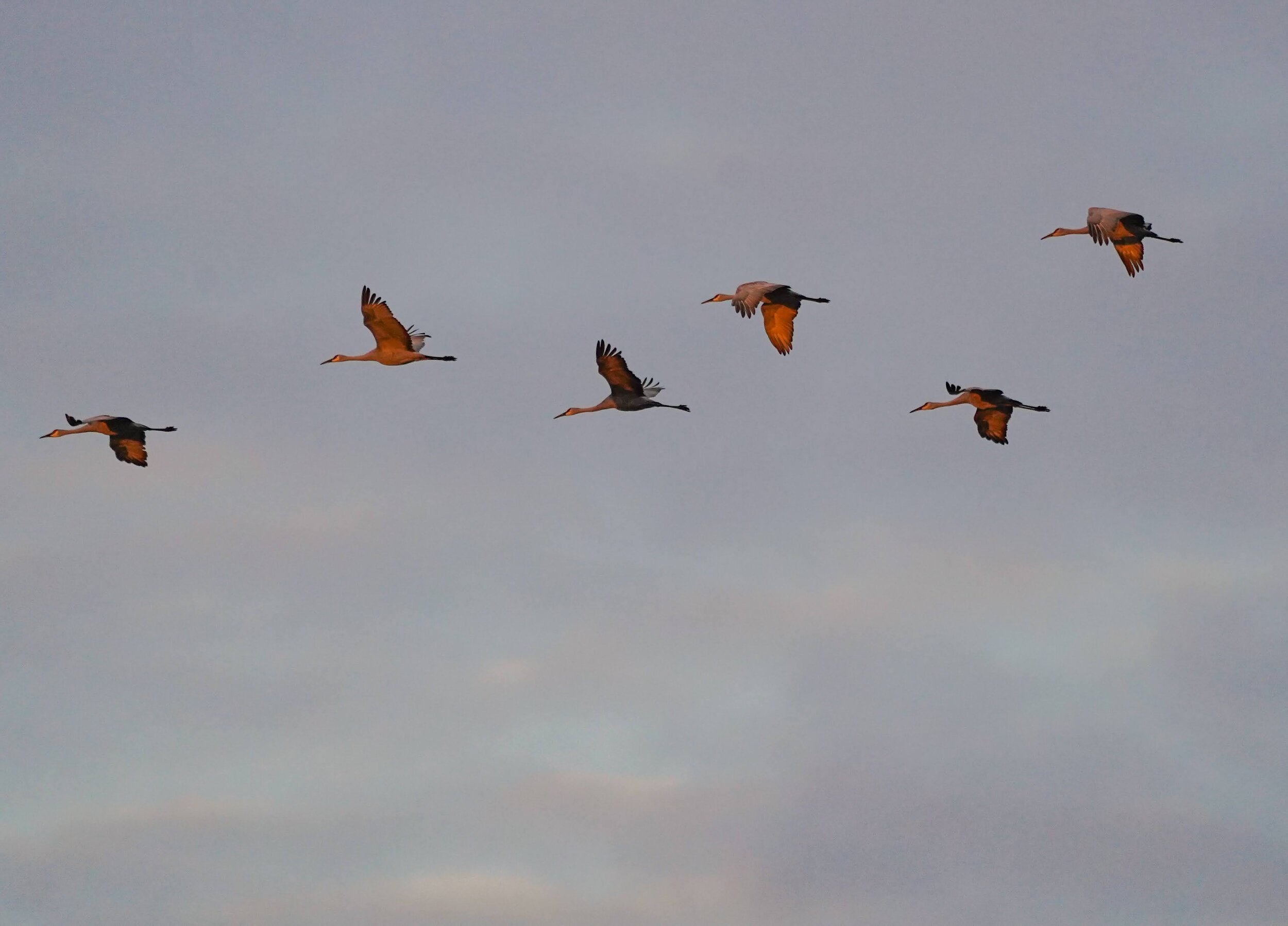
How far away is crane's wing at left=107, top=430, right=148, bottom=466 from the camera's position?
165ft

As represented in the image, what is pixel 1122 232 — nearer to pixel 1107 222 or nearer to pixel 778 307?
pixel 1107 222

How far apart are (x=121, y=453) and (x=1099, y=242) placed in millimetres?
24663

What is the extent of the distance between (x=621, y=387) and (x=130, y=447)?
12834 mm

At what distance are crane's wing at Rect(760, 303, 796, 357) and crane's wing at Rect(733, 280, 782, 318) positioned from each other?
111cm

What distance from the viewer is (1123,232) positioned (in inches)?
1757

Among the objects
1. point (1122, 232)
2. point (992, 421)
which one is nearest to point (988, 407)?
point (992, 421)

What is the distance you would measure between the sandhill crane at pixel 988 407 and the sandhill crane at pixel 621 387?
772 cm

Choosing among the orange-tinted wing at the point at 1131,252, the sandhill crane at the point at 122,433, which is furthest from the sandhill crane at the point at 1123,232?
the sandhill crane at the point at 122,433

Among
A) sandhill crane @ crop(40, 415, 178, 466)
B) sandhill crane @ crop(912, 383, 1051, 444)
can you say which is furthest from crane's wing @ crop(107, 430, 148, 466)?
sandhill crane @ crop(912, 383, 1051, 444)

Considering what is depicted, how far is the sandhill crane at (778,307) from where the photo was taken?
46688 mm

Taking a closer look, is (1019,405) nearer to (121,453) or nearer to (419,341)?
(419,341)

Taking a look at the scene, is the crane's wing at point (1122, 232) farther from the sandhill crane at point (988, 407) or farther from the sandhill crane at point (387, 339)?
the sandhill crane at point (387, 339)

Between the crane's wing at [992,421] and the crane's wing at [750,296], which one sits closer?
the crane's wing at [750,296]

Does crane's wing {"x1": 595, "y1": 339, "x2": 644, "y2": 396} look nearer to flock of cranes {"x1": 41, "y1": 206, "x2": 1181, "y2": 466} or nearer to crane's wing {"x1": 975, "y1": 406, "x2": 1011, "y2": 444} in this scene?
flock of cranes {"x1": 41, "y1": 206, "x2": 1181, "y2": 466}
